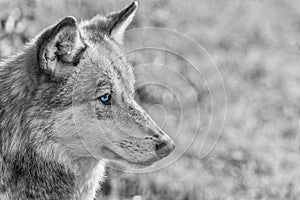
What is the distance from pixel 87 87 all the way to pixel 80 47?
0.30 m

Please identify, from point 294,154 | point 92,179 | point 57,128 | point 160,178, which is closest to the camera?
point 57,128

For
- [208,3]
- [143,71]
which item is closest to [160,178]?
[143,71]

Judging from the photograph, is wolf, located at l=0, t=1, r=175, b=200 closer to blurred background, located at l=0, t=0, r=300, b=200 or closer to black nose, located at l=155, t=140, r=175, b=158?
black nose, located at l=155, t=140, r=175, b=158

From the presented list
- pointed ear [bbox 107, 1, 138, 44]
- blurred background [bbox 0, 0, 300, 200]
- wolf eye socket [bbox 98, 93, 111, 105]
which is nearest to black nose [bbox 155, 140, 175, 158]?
wolf eye socket [bbox 98, 93, 111, 105]

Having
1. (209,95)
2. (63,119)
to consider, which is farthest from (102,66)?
(209,95)

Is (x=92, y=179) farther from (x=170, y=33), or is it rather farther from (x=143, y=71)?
(x=170, y=33)

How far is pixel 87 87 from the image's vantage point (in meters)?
3.78

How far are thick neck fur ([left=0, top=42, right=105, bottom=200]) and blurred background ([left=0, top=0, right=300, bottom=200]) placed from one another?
6.71ft

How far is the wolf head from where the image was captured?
369 cm

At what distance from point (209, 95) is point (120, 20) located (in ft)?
9.48

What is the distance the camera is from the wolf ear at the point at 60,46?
3.44 m

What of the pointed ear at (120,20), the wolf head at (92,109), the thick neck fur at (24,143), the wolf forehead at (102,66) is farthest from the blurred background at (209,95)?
the thick neck fur at (24,143)

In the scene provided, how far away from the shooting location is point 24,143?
3.69 metres

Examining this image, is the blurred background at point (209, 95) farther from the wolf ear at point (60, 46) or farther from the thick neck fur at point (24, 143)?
the thick neck fur at point (24, 143)
